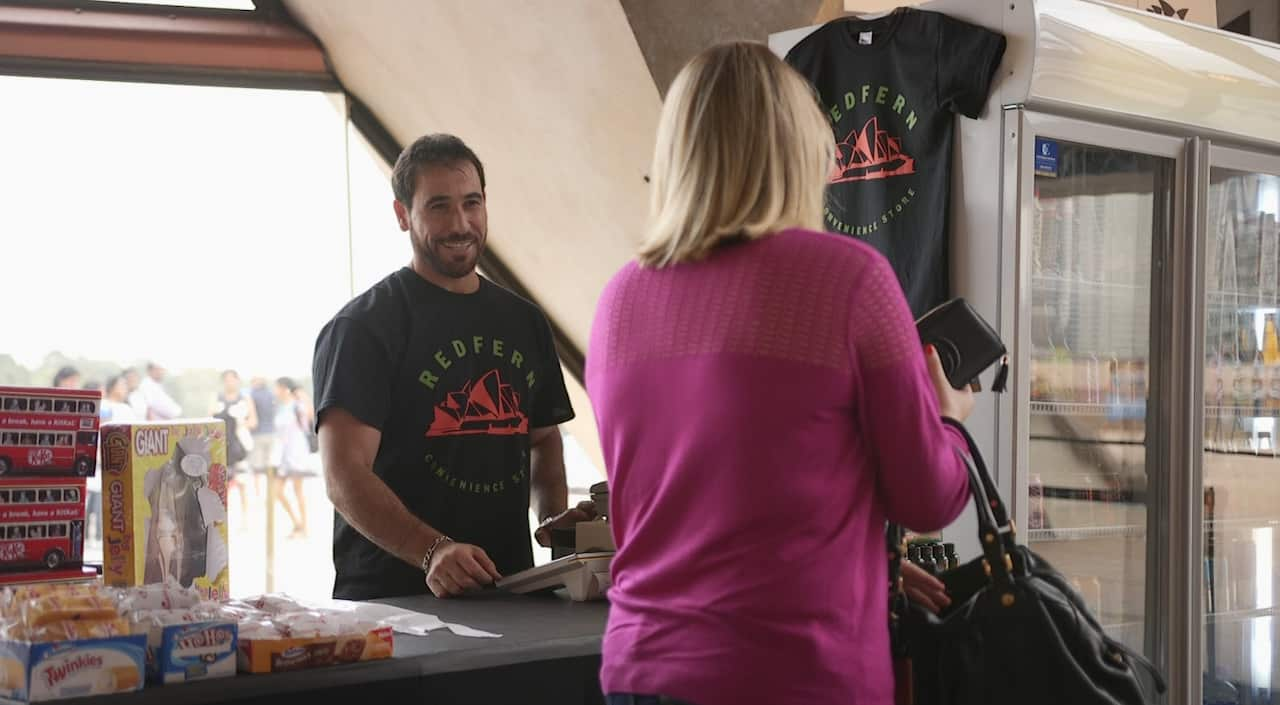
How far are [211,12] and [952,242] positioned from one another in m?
4.68

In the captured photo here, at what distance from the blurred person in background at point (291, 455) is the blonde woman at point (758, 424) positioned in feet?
22.6

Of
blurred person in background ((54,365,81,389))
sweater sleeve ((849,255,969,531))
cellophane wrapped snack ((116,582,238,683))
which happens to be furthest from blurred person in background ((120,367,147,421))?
sweater sleeve ((849,255,969,531))

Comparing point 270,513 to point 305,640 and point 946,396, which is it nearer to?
point 305,640

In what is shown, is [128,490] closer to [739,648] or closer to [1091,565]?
[739,648]

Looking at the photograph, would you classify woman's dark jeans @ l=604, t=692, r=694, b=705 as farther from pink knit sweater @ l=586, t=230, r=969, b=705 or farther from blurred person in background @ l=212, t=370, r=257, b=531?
blurred person in background @ l=212, t=370, r=257, b=531

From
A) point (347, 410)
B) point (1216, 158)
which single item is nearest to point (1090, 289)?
point (1216, 158)

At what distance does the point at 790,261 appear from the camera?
1.50m

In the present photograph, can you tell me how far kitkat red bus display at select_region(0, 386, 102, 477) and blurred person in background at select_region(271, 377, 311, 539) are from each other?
5941mm

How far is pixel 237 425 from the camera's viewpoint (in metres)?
8.08

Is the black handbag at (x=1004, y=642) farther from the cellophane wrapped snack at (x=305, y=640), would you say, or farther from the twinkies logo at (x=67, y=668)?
the twinkies logo at (x=67, y=668)

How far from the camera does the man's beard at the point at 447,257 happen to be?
9.73ft

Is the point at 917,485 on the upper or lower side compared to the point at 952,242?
lower

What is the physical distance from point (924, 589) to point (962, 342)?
34 centimetres

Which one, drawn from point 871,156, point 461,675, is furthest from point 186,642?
point 871,156
